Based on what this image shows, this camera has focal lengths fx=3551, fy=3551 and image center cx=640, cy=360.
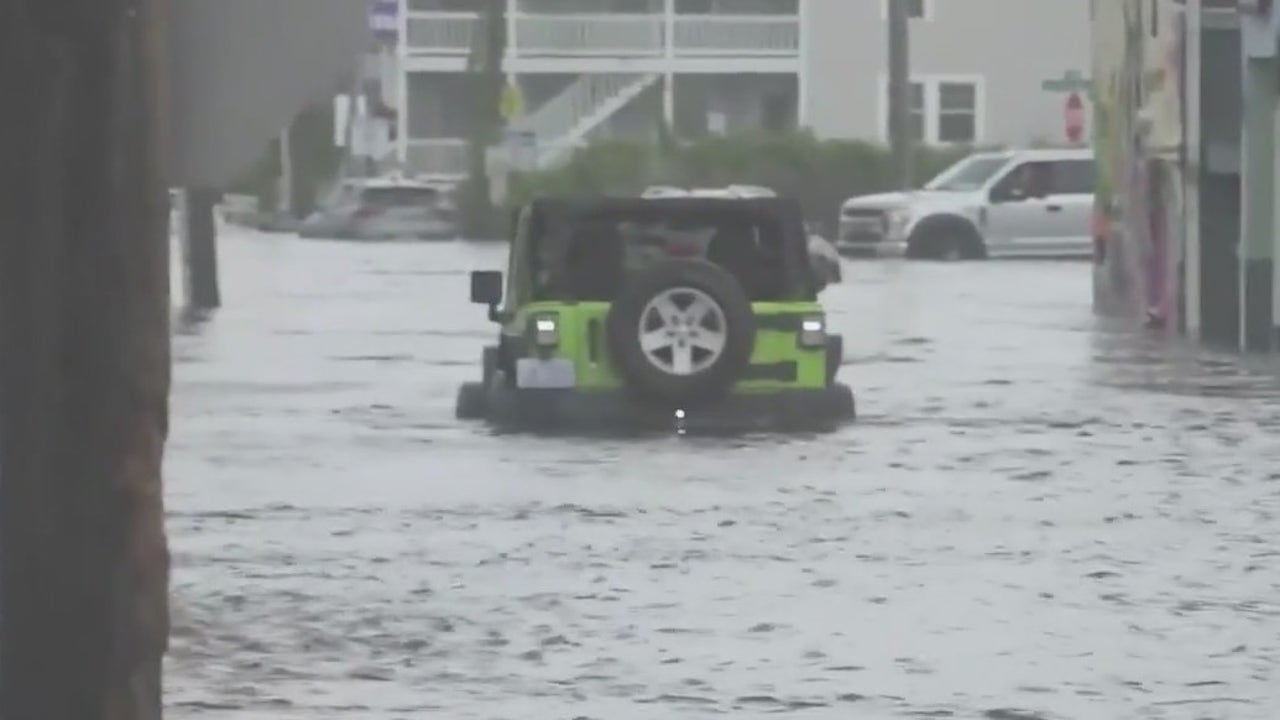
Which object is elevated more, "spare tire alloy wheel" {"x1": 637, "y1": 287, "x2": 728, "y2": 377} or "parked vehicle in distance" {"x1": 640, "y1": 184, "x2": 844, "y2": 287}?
"spare tire alloy wheel" {"x1": 637, "y1": 287, "x2": 728, "y2": 377}

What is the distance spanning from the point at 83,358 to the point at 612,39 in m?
64.5

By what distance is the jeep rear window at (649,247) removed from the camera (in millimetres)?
20469

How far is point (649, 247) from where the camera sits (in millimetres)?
21047

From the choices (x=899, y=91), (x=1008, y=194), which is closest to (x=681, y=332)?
(x=1008, y=194)

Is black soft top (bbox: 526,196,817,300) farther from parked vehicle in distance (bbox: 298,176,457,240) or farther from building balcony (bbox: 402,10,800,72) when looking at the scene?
building balcony (bbox: 402,10,800,72)

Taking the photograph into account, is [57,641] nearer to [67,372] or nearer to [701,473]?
[67,372]

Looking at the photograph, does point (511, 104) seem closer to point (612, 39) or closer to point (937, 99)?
point (612, 39)

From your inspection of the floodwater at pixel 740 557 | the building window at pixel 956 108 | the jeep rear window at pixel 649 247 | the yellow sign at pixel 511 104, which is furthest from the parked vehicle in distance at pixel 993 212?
the jeep rear window at pixel 649 247

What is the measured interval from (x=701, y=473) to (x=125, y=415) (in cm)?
1063

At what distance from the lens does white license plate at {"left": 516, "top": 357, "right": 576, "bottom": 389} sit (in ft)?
66.0

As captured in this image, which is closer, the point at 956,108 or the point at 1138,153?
the point at 1138,153

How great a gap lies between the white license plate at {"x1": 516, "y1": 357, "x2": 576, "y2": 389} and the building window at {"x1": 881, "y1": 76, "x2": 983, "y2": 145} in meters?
49.5

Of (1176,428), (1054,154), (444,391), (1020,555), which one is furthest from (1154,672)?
(1054,154)

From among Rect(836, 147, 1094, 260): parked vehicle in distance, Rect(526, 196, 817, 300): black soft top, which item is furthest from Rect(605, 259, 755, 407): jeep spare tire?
Rect(836, 147, 1094, 260): parked vehicle in distance
